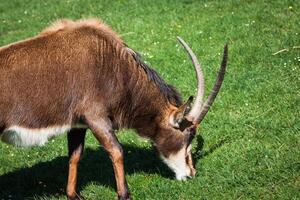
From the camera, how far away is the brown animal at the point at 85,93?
761 centimetres

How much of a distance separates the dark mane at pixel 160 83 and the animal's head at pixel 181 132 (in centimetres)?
15

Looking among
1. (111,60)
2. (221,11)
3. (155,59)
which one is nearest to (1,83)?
(111,60)

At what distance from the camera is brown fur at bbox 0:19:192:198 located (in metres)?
7.59

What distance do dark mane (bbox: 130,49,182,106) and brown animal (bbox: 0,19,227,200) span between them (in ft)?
0.05

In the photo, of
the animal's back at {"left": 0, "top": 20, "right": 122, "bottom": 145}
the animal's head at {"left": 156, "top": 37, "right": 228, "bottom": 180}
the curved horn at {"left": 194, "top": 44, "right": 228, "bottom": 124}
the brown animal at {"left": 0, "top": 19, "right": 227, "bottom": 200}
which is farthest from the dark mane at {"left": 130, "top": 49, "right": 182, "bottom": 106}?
the animal's back at {"left": 0, "top": 20, "right": 122, "bottom": 145}

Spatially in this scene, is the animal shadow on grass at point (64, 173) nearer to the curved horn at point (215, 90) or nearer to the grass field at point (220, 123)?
the grass field at point (220, 123)

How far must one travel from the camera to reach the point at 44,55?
7777 millimetres

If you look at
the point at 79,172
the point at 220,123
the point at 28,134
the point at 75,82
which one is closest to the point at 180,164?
the point at 220,123

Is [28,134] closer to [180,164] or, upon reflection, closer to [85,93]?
[85,93]

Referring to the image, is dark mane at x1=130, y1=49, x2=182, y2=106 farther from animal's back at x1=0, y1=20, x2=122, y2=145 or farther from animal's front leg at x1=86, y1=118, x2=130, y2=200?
animal's front leg at x1=86, y1=118, x2=130, y2=200

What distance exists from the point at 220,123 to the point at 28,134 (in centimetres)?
358

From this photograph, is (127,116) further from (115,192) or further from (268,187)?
(268,187)

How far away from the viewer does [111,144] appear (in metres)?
7.70

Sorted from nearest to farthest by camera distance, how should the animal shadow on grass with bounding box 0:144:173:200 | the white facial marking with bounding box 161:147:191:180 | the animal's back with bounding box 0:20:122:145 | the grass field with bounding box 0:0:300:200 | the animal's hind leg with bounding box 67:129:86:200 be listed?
the animal's back with bounding box 0:20:122:145
the grass field with bounding box 0:0:300:200
the white facial marking with bounding box 161:147:191:180
the animal's hind leg with bounding box 67:129:86:200
the animal shadow on grass with bounding box 0:144:173:200
